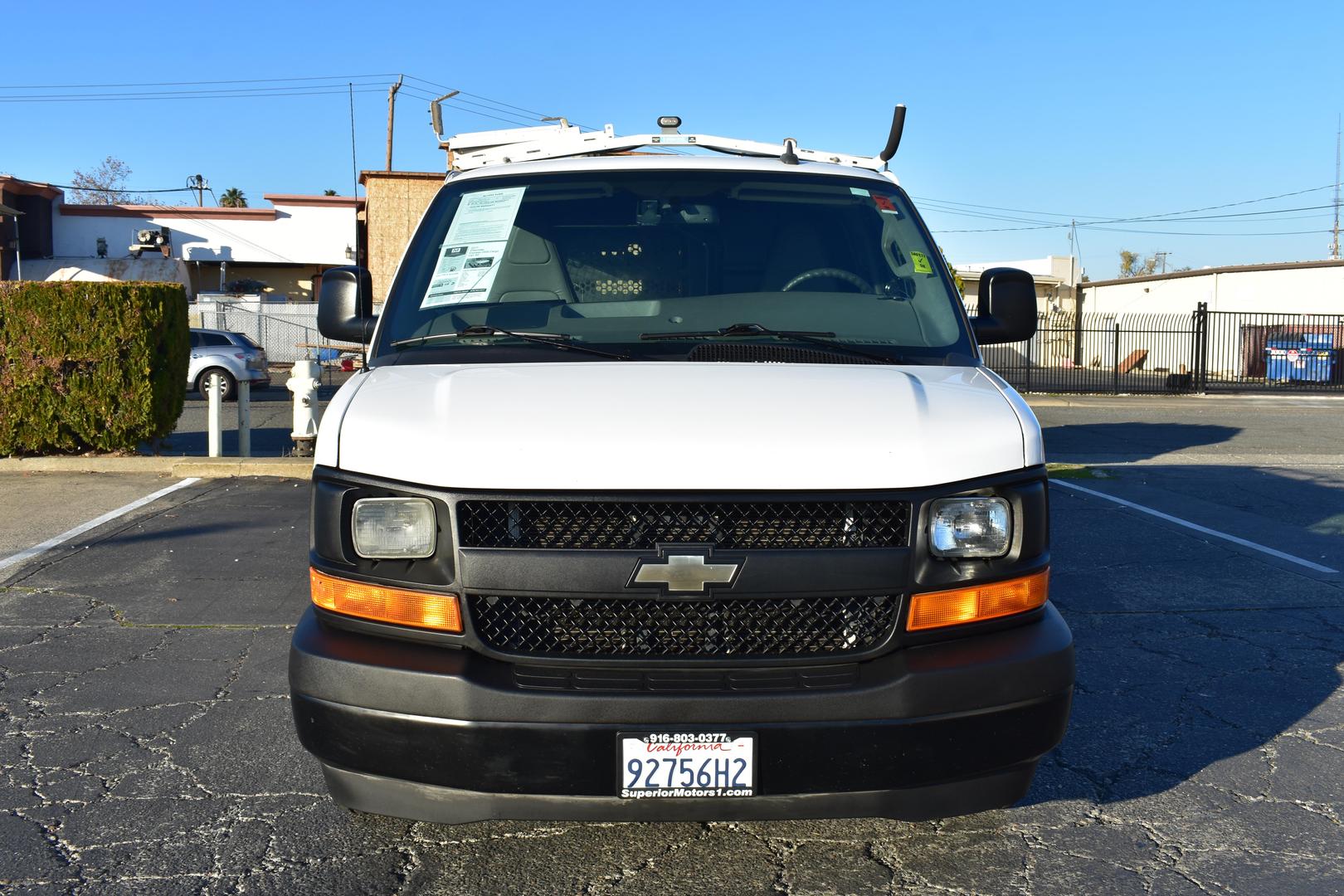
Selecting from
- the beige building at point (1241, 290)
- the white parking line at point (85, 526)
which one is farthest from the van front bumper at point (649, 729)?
the beige building at point (1241, 290)

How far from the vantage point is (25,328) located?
37.3 feet

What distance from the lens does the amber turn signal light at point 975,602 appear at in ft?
10.2

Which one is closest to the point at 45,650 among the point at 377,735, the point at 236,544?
the point at 236,544

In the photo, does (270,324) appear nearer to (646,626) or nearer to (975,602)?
(646,626)

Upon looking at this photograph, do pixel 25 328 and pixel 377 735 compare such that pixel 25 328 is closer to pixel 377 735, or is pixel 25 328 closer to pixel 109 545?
pixel 109 545

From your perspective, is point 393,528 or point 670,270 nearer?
point 393,528

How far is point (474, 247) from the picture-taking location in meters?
4.48

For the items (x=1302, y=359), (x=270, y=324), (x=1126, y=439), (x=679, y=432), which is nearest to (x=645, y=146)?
(x=679, y=432)

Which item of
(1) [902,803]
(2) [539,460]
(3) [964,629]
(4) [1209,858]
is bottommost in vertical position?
(4) [1209,858]

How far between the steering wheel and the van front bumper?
1682 mm

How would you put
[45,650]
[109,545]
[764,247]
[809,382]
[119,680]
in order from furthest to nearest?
[109,545], [45,650], [119,680], [764,247], [809,382]

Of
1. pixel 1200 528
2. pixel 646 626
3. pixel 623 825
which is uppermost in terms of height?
pixel 646 626

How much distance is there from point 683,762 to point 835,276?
2.11 metres

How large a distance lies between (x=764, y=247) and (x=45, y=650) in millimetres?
4025
